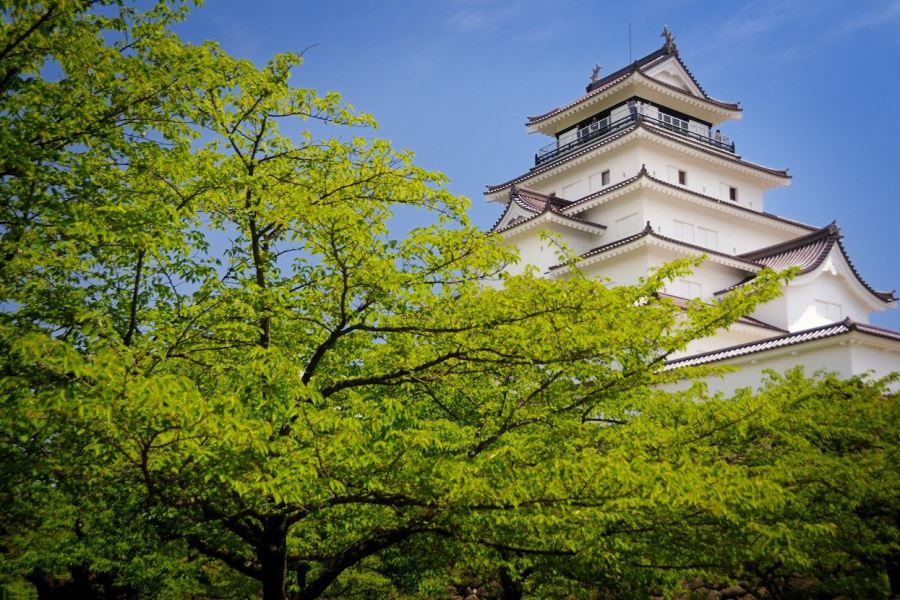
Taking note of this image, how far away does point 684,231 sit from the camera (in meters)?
31.0

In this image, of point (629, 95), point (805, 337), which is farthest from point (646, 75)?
point (805, 337)

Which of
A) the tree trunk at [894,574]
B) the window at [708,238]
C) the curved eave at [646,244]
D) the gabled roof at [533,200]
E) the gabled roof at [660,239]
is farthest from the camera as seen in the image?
the gabled roof at [533,200]

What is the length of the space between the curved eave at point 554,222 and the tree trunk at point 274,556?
77.2ft

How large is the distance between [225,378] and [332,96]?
3.52m

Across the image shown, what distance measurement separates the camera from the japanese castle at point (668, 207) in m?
28.7

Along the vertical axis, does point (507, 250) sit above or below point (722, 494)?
above

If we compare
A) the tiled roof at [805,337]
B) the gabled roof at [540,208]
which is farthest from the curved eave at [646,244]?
the tiled roof at [805,337]

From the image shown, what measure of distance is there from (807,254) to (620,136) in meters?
8.73

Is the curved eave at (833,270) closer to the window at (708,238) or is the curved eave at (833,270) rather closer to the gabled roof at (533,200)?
the window at (708,238)

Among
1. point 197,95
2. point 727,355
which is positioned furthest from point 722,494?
point 727,355

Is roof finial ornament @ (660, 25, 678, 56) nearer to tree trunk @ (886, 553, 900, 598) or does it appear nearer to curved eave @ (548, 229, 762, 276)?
curved eave @ (548, 229, 762, 276)

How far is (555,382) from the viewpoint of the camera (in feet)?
29.0

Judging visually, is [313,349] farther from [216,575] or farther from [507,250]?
[216,575]

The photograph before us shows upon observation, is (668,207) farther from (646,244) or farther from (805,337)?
(805,337)
